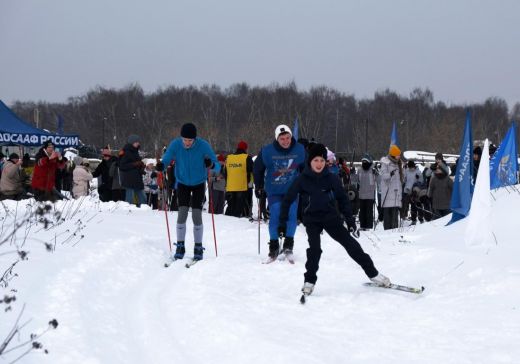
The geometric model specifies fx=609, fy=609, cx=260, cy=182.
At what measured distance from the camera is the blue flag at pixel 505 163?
11.8m

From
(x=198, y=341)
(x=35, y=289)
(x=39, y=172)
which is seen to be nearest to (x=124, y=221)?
(x=39, y=172)

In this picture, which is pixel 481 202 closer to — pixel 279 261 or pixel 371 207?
pixel 279 261

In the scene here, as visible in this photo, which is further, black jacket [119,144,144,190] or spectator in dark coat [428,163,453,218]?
spectator in dark coat [428,163,453,218]

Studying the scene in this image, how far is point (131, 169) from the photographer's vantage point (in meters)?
13.8

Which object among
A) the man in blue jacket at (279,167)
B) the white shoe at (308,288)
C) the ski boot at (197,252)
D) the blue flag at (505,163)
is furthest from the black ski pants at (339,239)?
the blue flag at (505,163)

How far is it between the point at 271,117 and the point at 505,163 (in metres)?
73.4

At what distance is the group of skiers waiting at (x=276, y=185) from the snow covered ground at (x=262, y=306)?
1.87ft

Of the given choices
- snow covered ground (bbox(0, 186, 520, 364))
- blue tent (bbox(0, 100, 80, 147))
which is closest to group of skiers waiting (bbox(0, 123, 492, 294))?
snow covered ground (bbox(0, 186, 520, 364))

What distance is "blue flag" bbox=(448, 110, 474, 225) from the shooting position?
11.5m

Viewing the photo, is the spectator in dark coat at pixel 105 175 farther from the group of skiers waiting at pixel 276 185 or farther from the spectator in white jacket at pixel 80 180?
the spectator in white jacket at pixel 80 180

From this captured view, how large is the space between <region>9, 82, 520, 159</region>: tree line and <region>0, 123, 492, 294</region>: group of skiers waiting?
5201 centimetres

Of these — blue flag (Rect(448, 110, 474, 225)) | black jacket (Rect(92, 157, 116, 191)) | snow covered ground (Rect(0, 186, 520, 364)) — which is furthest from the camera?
black jacket (Rect(92, 157, 116, 191))

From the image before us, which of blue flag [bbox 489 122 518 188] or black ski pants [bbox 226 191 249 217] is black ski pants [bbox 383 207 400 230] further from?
black ski pants [bbox 226 191 249 217]

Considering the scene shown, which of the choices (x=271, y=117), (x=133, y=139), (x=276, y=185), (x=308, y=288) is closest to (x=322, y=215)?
(x=308, y=288)
